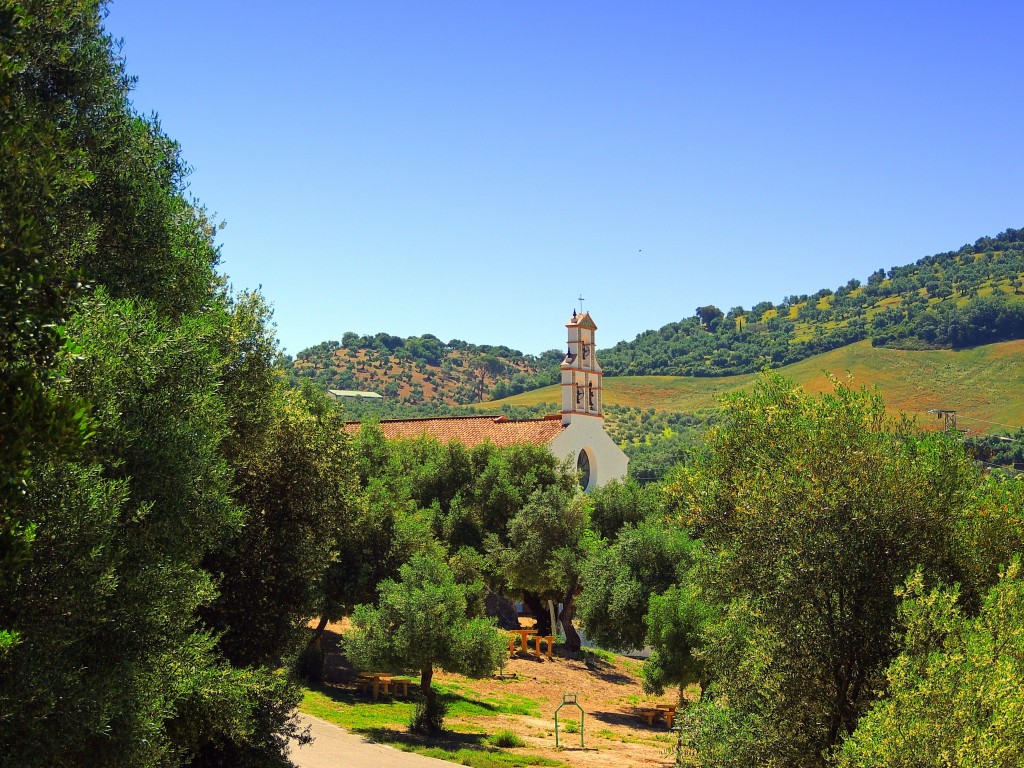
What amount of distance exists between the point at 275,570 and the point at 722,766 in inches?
319

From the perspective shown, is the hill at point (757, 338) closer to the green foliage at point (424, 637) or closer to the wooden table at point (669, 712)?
the wooden table at point (669, 712)

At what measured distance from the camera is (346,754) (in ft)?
80.6

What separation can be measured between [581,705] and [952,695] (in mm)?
28399

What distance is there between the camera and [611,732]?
32844mm

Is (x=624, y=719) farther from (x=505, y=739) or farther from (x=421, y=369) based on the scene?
(x=421, y=369)

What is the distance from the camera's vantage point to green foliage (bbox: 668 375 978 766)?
14.2 m

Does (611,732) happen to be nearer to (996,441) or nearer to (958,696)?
(958,696)

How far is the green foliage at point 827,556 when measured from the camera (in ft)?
46.7

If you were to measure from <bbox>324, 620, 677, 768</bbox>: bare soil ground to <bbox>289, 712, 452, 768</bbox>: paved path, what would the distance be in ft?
12.8

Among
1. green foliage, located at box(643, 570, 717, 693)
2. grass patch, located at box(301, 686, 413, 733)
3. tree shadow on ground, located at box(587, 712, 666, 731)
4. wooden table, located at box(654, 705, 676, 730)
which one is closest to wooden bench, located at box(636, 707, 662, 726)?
tree shadow on ground, located at box(587, 712, 666, 731)

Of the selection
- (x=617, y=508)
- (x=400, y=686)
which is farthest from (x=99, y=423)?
(x=617, y=508)

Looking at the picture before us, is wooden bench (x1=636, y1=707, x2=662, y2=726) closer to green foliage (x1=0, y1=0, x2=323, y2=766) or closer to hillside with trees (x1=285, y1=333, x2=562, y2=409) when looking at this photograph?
green foliage (x1=0, y1=0, x2=323, y2=766)

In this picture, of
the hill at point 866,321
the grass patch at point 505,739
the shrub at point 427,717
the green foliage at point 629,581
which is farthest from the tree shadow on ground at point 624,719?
the hill at point 866,321

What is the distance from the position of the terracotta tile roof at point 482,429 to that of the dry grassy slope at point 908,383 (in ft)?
147
